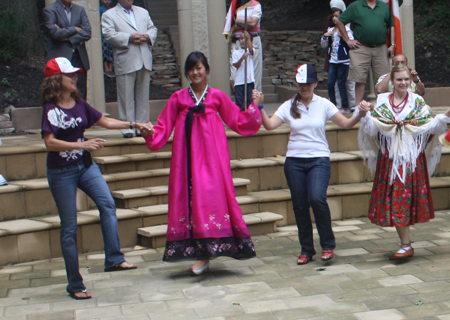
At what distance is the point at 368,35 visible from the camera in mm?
8102

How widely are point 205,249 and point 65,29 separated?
3.82 m

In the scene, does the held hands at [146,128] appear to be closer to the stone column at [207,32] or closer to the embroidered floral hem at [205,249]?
the embroidered floral hem at [205,249]

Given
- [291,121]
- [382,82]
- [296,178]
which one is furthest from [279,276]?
[382,82]

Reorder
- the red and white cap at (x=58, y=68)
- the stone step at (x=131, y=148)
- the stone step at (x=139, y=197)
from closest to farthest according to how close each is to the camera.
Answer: the red and white cap at (x=58, y=68), the stone step at (x=139, y=197), the stone step at (x=131, y=148)

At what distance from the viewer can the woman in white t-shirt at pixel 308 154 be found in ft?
16.7

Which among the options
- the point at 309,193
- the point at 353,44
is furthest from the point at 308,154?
the point at 353,44

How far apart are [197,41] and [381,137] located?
472 cm

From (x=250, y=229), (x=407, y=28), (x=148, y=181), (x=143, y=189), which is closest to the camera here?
(x=250, y=229)

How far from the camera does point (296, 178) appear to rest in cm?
515

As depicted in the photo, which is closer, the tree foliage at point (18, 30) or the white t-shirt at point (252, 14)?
the white t-shirt at point (252, 14)

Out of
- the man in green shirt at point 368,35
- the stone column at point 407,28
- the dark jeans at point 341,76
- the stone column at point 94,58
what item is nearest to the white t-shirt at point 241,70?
the man in green shirt at point 368,35

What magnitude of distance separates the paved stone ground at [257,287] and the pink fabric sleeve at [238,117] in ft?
3.89

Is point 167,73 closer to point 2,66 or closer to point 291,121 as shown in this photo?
point 2,66

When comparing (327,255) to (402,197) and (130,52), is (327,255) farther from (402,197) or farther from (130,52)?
(130,52)
